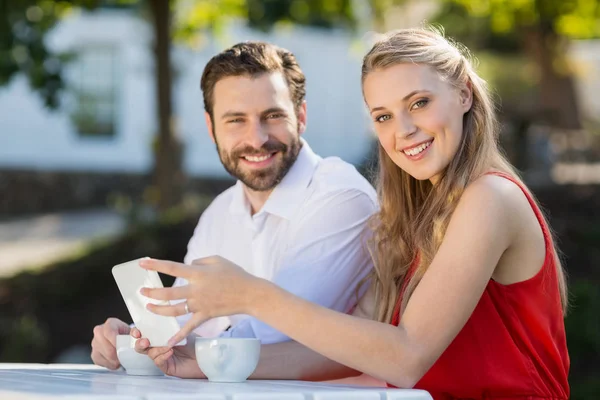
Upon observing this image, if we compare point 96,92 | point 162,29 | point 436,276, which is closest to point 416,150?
point 436,276

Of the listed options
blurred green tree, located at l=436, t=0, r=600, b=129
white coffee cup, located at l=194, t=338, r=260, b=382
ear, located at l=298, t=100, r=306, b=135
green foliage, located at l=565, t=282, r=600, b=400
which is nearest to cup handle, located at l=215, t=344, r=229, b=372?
white coffee cup, located at l=194, t=338, r=260, b=382

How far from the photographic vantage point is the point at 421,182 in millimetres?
2678

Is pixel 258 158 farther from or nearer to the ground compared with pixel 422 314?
farther from the ground

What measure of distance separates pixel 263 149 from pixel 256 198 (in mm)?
198

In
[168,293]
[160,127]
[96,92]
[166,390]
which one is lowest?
[96,92]

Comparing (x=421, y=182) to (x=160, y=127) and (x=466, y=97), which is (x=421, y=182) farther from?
(x=160, y=127)

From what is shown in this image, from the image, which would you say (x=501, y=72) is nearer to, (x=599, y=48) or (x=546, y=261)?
(x=599, y=48)

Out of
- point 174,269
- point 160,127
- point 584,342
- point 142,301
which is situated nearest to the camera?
point 174,269

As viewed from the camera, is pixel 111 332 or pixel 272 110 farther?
pixel 272 110

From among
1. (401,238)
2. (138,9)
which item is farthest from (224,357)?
(138,9)

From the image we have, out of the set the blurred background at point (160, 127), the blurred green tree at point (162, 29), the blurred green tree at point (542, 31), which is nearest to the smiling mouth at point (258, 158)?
the blurred background at point (160, 127)

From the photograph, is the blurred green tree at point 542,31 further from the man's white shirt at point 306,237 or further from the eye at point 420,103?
the eye at point 420,103

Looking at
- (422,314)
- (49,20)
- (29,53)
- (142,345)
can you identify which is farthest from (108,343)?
(49,20)

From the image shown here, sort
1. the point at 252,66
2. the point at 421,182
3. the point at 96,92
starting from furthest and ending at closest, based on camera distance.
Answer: the point at 96,92 < the point at 252,66 < the point at 421,182
